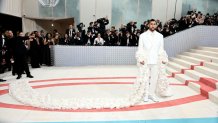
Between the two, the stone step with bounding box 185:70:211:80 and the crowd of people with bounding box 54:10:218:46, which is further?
the crowd of people with bounding box 54:10:218:46

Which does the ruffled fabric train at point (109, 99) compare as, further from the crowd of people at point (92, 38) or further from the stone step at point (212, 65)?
the crowd of people at point (92, 38)

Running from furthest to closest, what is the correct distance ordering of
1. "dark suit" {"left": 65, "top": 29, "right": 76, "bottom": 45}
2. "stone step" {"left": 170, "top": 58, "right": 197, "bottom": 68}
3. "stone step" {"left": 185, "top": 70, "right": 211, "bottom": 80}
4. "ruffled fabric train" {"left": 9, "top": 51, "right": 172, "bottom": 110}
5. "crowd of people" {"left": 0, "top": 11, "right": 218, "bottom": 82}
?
1. "dark suit" {"left": 65, "top": 29, "right": 76, "bottom": 45}
2. "crowd of people" {"left": 0, "top": 11, "right": 218, "bottom": 82}
3. "stone step" {"left": 170, "top": 58, "right": 197, "bottom": 68}
4. "stone step" {"left": 185, "top": 70, "right": 211, "bottom": 80}
5. "ruffled fabric train" {"left": 9, "top": 51, "right": 172, "bottom": 110}

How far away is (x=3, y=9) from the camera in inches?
468

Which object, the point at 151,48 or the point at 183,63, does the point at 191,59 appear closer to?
the point at 183,63

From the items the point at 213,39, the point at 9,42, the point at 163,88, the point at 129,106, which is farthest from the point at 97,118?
the point at 213,39

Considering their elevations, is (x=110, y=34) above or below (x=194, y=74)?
above

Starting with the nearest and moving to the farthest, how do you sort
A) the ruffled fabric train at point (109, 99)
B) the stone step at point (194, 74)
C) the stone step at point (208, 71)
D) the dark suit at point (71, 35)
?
the ruffled fabric train at point (109, 99) → the stone step at point (208, 71) → the stone step at point (194, 74) → the dark suit at point (71, 35)

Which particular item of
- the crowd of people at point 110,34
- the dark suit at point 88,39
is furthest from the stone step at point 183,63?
the dark suit at point 88,39

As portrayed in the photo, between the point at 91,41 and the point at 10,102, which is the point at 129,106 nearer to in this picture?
the point at 10,102

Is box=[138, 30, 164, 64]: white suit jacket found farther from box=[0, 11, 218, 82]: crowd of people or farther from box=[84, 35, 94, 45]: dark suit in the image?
box=[84, 35, 94, 45]: dark suit

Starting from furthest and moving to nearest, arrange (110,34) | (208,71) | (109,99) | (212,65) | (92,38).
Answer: (110,34)
(92,38)
(212,65)
(208,71)
(109,99)

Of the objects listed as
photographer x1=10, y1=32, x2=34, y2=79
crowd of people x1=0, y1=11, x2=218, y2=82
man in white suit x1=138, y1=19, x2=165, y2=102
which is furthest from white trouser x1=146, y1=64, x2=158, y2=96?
crowd of people x1=0, y1=11, x2=218, y2=82

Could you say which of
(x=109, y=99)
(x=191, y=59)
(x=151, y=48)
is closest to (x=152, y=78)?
(x=151, y=48)

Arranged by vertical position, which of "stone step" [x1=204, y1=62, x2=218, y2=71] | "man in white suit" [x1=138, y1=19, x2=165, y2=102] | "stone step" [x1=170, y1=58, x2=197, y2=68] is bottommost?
"stone step" [x1=170, y1=58, x2=197, y2=68]
